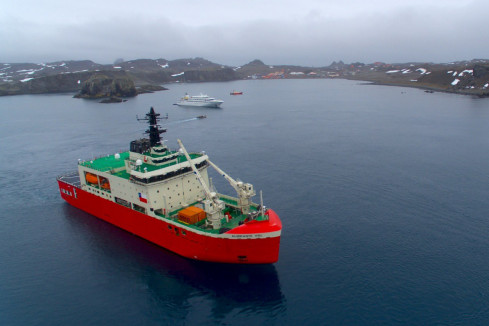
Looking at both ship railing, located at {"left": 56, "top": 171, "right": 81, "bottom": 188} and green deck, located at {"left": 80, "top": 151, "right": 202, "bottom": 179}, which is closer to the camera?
green deck, located at {"left": 80, "top": 151, "right": 202, "bottom": 179}

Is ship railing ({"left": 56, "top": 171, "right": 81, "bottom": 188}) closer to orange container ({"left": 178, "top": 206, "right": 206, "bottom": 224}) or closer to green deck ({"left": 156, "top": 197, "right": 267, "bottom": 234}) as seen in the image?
green deck ({"left": 156, "top": 197, "right": 267, "bottom": 234})

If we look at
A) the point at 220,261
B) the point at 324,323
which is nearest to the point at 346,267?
the point at 324,323

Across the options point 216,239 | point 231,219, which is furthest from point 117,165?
point 216,239

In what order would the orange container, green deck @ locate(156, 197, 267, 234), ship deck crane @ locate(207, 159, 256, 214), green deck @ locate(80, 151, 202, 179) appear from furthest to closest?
1. green deck @ locate(80, 151, 202, 179)
2. ship deck crane @ locate(207, 159, 256, 214)
3. the orange container
4. green deck @ locate(156, 197, 267, 234)

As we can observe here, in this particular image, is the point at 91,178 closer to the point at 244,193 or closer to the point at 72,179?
the point at 72,179

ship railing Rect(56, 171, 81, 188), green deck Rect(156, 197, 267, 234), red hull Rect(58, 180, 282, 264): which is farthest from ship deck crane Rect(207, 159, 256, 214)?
ship railing Rect(56, 171, 81, 188)

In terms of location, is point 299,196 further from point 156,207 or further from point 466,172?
point 466,172

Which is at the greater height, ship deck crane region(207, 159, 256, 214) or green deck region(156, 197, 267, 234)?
ship deck crane region(207, 159, 256, 214)
